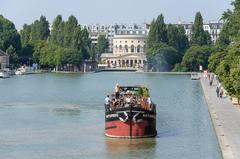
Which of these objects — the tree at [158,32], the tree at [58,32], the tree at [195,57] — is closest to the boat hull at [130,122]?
the tree at [195,57]

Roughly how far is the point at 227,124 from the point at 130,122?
632 cm

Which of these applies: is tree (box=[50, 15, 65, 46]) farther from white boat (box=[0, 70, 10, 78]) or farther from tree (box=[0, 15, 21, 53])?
white boat (box=[0, 70, 10, 78])

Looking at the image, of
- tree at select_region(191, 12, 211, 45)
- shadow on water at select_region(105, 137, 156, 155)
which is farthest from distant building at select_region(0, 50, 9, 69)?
shadow on water at select_region(105, 137, 156, 155)

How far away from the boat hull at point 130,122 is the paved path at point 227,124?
3058 millimetres

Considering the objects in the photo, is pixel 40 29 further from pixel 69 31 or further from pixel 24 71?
pixel 24 71

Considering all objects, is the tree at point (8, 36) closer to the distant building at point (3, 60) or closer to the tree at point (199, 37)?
the distant building at point (3, 60)

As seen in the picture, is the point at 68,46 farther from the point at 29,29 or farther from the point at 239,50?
the point at 239,50

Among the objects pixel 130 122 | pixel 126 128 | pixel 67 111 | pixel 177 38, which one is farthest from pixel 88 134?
pixel 177 38

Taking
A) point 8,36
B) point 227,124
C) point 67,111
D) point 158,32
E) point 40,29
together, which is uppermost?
point 40,29

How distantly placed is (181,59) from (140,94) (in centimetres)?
10945

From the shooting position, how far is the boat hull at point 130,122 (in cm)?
3234

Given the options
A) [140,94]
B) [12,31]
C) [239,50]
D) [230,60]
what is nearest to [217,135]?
[140,94]

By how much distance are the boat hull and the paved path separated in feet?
10.0

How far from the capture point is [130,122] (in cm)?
3259
